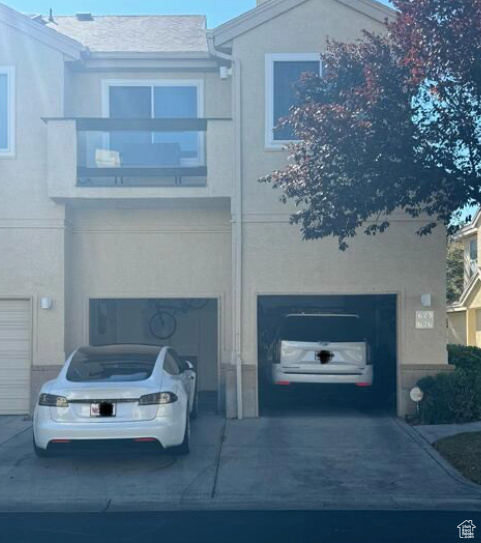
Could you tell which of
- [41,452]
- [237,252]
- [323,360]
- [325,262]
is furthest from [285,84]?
[41,452]

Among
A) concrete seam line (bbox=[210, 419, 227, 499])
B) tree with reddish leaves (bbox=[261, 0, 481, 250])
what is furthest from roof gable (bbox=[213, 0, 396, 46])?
concrete seam line (bbox=[210, 419, 227, 499])

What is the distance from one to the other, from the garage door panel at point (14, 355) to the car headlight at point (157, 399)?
15.4 ft

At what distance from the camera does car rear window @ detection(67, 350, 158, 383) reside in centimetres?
1010

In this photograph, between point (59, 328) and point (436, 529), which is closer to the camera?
point (436, 529)

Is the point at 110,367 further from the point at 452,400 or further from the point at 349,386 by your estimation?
the point at 452,400

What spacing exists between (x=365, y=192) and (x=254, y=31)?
14.9ft

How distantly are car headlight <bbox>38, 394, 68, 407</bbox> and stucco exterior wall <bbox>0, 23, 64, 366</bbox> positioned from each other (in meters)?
3.80

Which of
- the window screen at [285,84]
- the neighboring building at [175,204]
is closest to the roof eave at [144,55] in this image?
the neighboring building at [175,204]

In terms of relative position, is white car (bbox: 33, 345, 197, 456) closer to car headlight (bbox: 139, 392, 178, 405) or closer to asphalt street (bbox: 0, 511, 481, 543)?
car headlight (bbox: 139, 392, 178, 405)

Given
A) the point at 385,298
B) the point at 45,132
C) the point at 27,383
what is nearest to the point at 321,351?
the point at 385,298

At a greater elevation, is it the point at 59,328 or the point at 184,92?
the point at 184,92

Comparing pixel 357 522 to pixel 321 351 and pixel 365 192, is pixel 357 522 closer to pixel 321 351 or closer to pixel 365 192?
pixel 365 192

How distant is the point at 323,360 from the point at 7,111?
684 centimetres

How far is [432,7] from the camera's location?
943 cm
